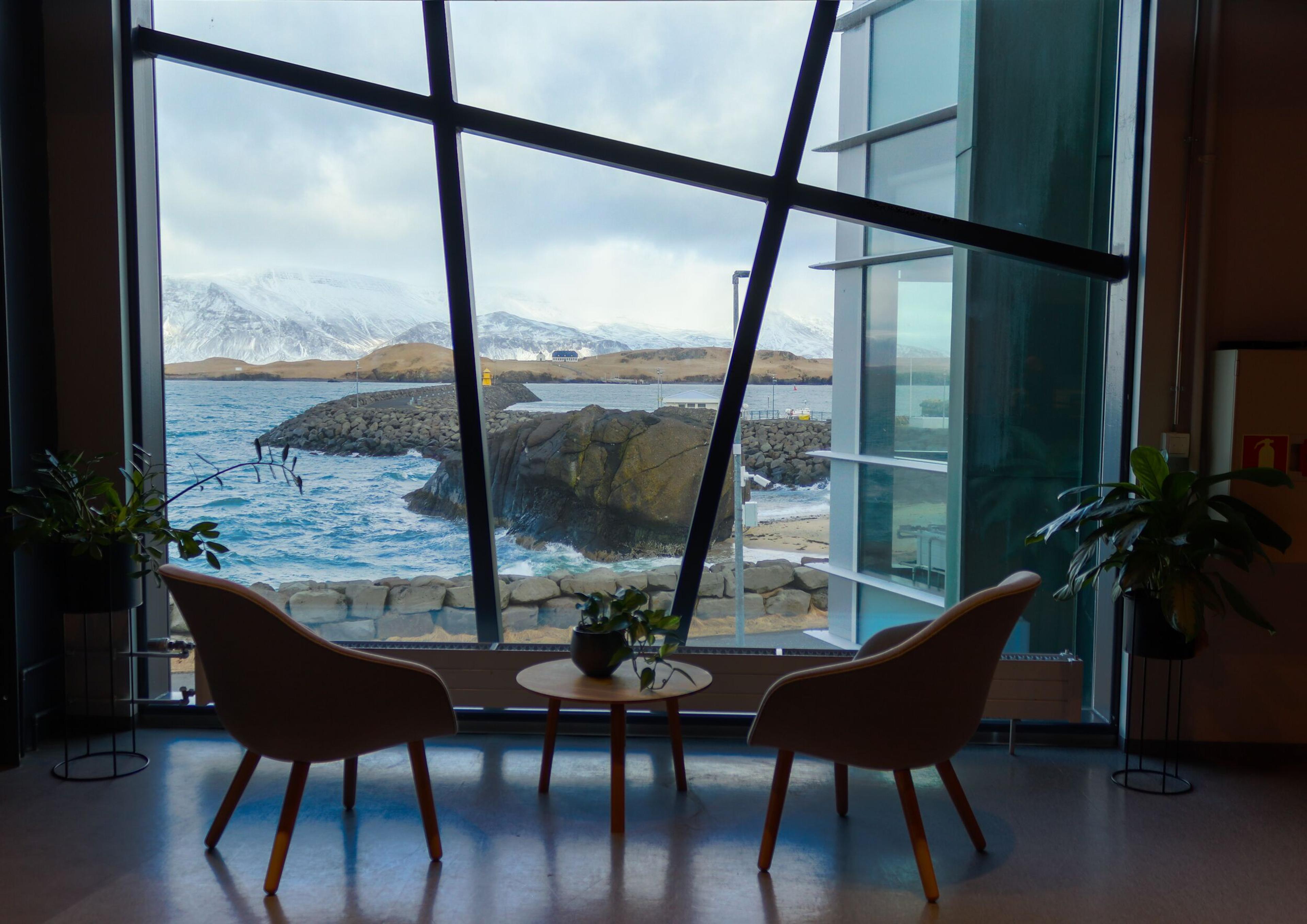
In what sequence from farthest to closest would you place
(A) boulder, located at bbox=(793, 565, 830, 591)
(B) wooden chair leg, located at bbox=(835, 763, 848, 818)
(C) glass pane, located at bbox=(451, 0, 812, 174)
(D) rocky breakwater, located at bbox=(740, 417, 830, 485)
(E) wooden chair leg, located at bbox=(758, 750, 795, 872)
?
(A) boulder, located at bbox=(793, 565, 830, 591) < (D) rocky breakwater, located at bbox=(740, 417, 830, 485) < (C) glass pane, located at bbox=(451, 0, 812, 174) < (B) wooden chair leg, located at bbox=(835, 763, 848, 818) < (E) wooden chair leg, located at bbox=(758, 750, 795, 872)

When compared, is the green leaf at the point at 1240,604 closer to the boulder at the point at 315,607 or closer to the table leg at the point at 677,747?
the table leg at the point at 677,747

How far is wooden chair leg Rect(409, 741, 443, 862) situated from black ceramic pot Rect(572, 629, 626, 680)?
63cm

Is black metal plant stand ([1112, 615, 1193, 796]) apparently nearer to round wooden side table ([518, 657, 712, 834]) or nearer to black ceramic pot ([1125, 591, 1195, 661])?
black ceramic pot ([1125, 591, 1195, 661])

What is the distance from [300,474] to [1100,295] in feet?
12.4

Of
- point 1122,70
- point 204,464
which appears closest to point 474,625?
point 204,464

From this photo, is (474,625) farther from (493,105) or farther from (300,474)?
(493,105)

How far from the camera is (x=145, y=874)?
2586 mm

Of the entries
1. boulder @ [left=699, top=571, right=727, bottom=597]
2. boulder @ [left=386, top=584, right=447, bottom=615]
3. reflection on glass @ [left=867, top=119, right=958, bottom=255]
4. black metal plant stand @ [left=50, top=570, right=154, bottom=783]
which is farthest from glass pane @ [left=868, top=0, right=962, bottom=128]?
black metal plant stand @ [left=50, top=570, right=154, bottom=783]

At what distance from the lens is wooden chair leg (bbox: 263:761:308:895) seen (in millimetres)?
2479

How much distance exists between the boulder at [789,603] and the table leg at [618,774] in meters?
2.27

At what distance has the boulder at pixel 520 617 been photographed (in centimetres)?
436

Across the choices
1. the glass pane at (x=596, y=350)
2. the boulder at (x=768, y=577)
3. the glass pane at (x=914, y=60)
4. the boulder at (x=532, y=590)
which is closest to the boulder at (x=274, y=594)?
the glass pane at (x=596, y=350)

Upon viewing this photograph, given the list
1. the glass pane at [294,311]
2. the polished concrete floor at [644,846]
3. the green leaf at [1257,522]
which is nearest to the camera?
the polished concrete floor at [644,846]

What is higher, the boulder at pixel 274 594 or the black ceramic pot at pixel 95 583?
the black ceramic pot at pixel 95 583
